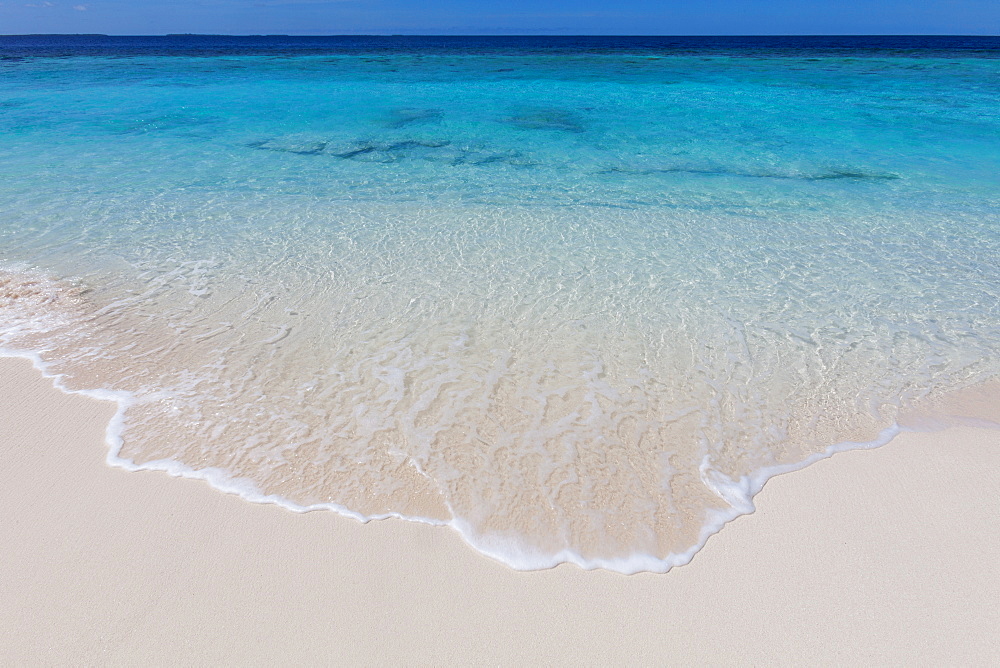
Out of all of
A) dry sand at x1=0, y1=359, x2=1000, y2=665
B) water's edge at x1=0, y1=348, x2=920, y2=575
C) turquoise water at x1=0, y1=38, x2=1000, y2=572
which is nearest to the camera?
dry sand at x1=0, y1=359, x2=1000, y2=665

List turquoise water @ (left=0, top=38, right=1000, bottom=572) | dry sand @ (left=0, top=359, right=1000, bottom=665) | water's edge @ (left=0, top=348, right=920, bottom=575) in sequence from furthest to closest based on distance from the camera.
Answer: turquoise water @ (left=0, top=38, right=1000, bottom=572) → water's edge @ (left=0, top=348, right=920, bottom=575) → dry sand @ (left=0, top=359, right=1000, bottom=665)

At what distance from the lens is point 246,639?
2.54 metres

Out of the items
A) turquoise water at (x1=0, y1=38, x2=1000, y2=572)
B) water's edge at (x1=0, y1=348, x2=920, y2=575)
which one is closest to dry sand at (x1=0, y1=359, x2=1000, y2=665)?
water's edge at (x1=0, y1=348, x2=920, y2=575)

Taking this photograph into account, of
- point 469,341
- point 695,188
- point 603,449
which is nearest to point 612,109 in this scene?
point 695,188

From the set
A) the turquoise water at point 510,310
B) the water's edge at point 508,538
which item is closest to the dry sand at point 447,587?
the water's edge at point 508,538

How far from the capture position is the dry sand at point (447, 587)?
2.53 m

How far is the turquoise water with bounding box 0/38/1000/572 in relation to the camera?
138 inches

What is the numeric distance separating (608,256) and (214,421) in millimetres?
4619

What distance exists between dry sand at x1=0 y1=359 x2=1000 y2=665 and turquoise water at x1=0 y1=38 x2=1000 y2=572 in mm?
195

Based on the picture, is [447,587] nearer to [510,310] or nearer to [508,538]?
[508,538]

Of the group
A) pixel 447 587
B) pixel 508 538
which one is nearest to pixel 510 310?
pixel 508 538

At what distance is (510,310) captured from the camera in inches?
214

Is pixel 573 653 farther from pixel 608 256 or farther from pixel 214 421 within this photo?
pixel 608 256

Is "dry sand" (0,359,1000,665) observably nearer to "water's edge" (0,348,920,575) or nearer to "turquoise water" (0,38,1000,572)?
"water's edge" (0,348,920,575)
